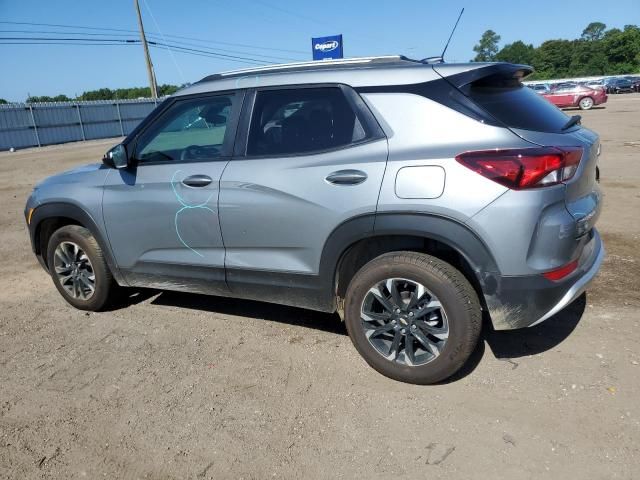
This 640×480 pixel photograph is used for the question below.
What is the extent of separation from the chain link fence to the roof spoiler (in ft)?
85.8

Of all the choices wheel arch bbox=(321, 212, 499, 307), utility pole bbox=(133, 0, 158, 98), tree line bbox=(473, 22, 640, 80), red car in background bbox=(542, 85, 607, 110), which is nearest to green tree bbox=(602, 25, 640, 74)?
tree line bbox=(473, 22, 640, 80)

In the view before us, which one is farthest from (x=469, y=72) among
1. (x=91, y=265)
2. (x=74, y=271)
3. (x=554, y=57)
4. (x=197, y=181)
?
(x=554, y=57)

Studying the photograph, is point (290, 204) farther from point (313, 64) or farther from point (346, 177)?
point (313, 64)

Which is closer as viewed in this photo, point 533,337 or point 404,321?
point 404,321

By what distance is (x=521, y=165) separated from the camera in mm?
2523

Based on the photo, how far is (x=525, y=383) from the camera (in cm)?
297

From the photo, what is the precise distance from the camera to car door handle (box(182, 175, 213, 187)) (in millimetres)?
3398

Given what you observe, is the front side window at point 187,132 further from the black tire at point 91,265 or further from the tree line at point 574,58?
the tree line at point 574,58

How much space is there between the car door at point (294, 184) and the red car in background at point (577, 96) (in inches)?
1176

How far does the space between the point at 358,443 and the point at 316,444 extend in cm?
22

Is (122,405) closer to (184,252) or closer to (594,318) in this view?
(184,252)

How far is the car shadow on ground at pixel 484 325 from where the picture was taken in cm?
333

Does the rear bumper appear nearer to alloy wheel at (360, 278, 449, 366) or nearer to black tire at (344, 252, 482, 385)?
black tire at (344, 252, 482, 385)

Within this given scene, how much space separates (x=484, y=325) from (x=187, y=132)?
8.66 feet
